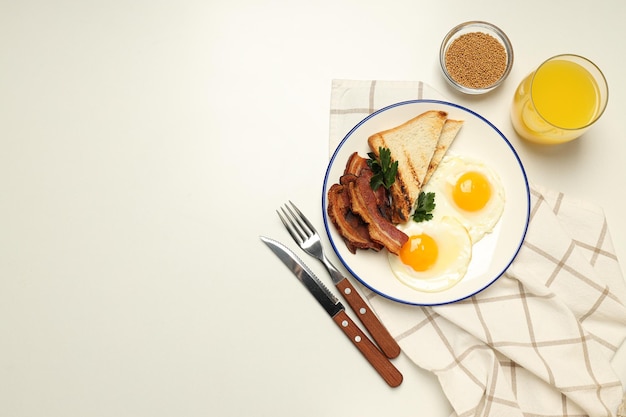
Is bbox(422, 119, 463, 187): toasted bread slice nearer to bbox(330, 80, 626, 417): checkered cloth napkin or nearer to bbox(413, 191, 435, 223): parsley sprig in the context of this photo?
bbox(413, 191, 435, 223): parsley sprig

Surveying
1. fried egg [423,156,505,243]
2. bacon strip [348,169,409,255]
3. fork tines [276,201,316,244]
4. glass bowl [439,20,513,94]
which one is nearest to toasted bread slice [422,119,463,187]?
fried egg [423,156,505,243]

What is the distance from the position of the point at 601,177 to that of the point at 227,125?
1.82 m

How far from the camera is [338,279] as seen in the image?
2428 mm

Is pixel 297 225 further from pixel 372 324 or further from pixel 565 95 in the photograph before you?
pixel 565 95

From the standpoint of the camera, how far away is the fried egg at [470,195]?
2408mm

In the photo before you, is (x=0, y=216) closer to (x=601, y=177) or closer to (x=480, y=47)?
(x=480, y=47)

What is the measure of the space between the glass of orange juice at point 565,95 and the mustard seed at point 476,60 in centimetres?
16

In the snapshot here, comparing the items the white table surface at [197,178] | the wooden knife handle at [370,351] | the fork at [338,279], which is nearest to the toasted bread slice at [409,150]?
the white table surface at [197,178]

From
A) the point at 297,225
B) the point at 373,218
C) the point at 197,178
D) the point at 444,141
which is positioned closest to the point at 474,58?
the point at 444,141

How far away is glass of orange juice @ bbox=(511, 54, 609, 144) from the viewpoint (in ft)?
7.61

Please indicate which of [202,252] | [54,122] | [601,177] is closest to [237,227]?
[202,252]

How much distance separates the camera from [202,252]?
2539 mm

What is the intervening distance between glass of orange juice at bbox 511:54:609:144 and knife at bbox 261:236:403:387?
1197 mm

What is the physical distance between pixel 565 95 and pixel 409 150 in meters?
0.73
